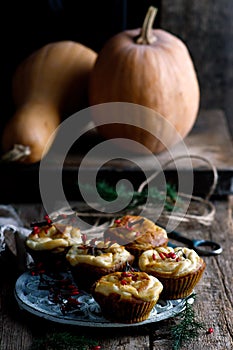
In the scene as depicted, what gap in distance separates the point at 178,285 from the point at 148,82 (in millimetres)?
932

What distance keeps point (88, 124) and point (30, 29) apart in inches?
21.2

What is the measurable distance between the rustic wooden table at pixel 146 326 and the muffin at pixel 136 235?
161mm

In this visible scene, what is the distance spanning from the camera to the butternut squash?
7.63 ft

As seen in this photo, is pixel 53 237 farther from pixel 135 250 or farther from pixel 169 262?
pixel 169 262

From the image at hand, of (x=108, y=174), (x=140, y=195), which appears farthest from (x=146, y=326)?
(x=108, y=174)

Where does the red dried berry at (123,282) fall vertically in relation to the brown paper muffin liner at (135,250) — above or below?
above

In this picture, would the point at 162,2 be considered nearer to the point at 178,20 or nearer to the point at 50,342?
the point at 178,20

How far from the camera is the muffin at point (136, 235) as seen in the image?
1.57 m

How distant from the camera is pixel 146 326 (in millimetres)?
1412

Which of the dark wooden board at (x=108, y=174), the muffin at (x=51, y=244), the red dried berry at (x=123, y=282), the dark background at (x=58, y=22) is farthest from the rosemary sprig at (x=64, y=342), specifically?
the dark background at (x=58, y=22)

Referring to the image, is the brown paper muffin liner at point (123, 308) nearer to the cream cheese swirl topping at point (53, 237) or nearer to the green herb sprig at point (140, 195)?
the cream cheese swirl topping at point (53, 237)

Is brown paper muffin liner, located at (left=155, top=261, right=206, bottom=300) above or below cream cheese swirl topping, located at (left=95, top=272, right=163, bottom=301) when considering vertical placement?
below

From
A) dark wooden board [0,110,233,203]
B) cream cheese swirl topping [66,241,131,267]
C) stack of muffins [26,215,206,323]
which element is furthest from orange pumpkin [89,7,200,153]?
cream cheese swirl topping [66,241,131,267]

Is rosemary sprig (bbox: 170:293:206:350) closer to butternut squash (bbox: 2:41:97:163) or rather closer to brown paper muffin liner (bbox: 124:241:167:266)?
brown paper muffin liner (bbox: 124:241:167:266)
